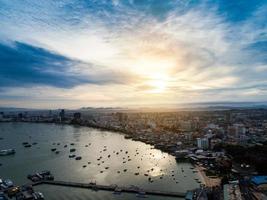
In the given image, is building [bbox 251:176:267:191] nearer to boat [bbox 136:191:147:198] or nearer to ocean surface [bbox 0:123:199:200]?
ocean surface [bbox 0:123:199:200]

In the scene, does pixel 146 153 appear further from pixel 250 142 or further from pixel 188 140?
pixel 250 142

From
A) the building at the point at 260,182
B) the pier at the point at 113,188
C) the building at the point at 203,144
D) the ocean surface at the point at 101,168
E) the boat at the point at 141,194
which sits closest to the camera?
the building at the point at 260,182

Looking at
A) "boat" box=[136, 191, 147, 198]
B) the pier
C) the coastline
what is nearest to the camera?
"boat" box=[136, 191, 147, 198]

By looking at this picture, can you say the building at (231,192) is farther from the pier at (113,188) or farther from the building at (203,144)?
the building at (203,144)

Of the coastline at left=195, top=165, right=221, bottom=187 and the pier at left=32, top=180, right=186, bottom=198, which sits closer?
the pier at left=32, top=180, right=186, bottom=198

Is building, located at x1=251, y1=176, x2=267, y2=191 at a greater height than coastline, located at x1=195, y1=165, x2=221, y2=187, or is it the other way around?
building, located at x1=251, y1=176, x2=267, y2=191

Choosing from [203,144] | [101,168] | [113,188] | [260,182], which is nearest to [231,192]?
[260,182]

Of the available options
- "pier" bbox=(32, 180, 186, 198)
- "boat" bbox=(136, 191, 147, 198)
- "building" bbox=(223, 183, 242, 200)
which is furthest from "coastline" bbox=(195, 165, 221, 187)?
"boat" bbox=(136, 191, 147, 198)

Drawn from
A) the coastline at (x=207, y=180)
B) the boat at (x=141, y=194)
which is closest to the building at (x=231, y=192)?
the coastline at (x=207, y=180)

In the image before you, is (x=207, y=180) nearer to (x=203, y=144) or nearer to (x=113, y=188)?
(x=113, y=188)

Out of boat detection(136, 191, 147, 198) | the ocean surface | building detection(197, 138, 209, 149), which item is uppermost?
building detection(197, 138, 209, 149)

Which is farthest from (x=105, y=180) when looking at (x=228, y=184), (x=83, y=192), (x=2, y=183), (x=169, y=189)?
(x=228, y=184)
